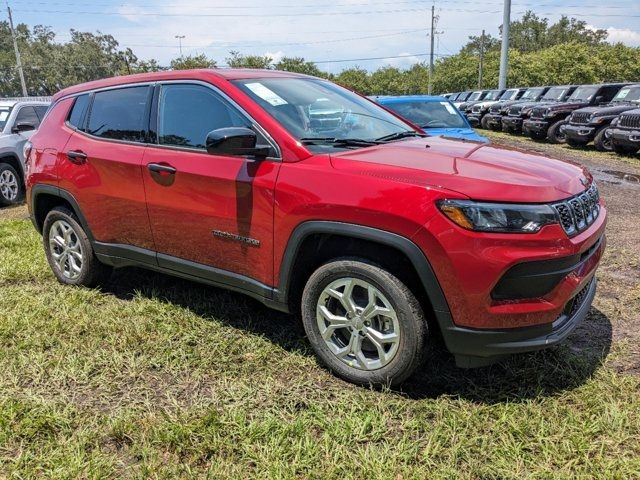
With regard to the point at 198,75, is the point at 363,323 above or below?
below

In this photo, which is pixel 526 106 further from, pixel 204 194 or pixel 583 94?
pixel 204 194

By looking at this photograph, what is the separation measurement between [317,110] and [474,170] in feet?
3.97

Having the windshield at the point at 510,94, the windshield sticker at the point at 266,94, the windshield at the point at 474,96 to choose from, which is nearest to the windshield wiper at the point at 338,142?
the windshield sticker at the point at 266,94

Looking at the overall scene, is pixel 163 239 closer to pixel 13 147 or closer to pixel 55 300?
pixel 55 300

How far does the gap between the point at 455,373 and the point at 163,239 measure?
209 centimetres

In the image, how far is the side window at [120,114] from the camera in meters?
3.83

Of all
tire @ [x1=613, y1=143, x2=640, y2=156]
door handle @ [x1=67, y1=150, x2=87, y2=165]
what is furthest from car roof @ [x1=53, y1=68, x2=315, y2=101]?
tire @ [x1=613, y1=143, x2=640, y2=156]

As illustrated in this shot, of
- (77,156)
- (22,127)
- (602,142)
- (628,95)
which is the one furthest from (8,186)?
(628,95)

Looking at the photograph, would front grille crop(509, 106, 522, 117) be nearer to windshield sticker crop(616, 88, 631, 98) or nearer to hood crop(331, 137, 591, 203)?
windshield sticker crop(616, 88, 631, 98)

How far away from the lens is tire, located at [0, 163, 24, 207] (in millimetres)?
8906

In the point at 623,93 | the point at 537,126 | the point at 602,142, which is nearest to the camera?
the point at 602,142

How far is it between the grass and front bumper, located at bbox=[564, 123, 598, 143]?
1173 centimetres

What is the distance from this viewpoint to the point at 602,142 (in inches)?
548

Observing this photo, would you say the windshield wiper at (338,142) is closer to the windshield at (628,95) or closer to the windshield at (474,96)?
the windshield at (628,95)
